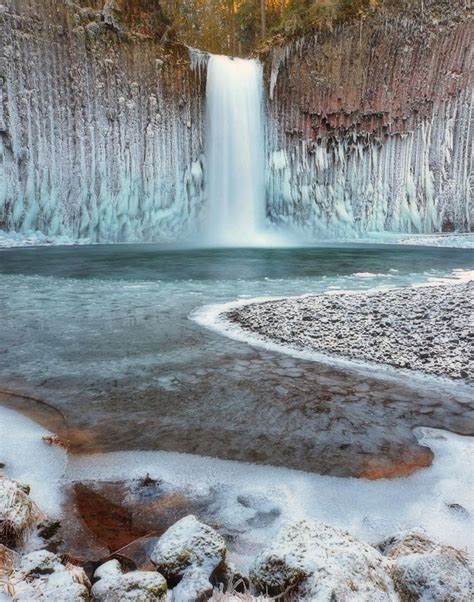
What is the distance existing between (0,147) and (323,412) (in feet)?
78.6

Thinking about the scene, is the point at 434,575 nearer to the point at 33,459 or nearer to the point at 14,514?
the point at 14,514

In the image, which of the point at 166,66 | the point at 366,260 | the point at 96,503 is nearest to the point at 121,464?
the point at 96,503

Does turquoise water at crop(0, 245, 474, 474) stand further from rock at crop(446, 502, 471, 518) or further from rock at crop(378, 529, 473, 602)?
rock at crop(378, 529, 473, 602)

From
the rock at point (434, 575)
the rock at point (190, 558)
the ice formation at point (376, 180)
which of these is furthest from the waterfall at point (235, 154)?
the rock at point (434, 575)

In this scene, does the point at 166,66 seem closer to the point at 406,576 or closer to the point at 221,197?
the point at 221,197

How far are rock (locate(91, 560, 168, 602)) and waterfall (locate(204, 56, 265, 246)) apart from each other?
27176 mm

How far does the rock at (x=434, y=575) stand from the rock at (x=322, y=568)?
0.06 metres

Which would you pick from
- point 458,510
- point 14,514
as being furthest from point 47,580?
point 458,510

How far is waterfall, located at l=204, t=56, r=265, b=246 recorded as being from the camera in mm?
28719

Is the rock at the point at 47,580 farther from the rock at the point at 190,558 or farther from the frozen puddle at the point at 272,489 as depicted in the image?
the frozen puddle at the point at 272,489

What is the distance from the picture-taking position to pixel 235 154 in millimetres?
29078

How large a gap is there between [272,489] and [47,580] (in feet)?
4.34

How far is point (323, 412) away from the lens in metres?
3.66

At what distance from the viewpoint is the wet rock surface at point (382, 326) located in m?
4.94
